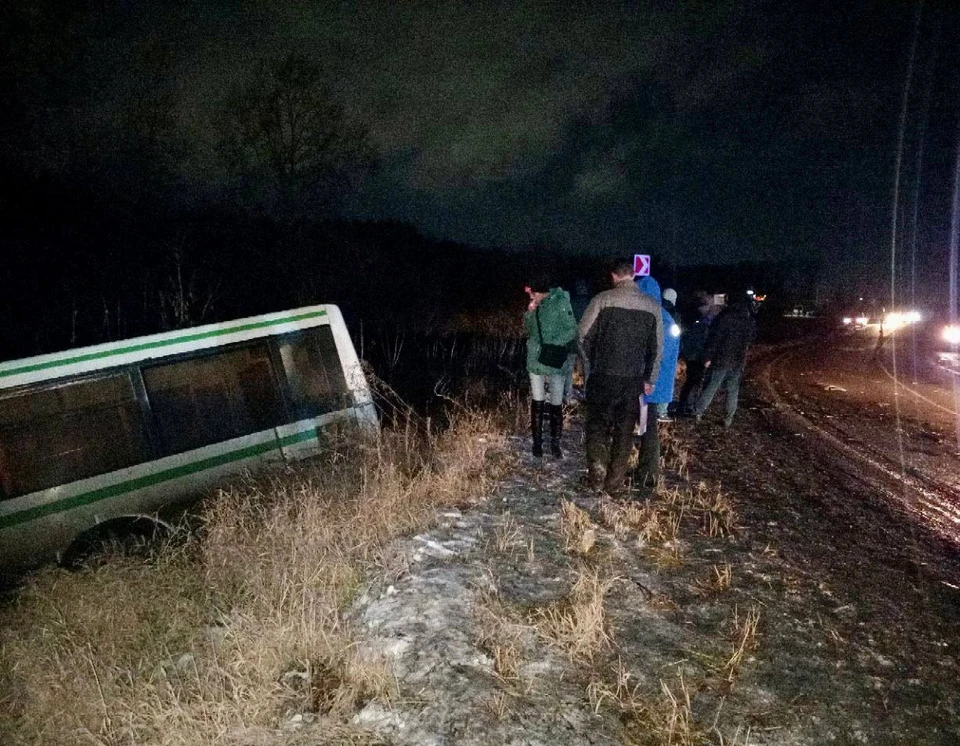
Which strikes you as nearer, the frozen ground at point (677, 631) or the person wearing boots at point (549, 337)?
the frozen ground at point (677, 631)

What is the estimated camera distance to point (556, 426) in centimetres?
638

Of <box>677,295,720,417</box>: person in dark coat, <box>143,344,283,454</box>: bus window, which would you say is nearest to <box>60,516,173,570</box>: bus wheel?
<box>143,344,283,454</box>: bus window

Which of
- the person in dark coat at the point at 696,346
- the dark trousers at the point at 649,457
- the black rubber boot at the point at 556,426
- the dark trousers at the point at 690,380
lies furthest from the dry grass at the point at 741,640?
the dark trousers at the point at 690,380

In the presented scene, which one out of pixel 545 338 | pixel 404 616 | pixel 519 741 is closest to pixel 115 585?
pixel 404 616

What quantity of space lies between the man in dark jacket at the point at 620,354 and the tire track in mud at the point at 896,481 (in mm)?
2596

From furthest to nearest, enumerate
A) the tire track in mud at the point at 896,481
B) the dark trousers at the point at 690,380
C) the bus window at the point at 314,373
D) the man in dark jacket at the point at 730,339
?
the dark trousers at the point at 690,380
the man in dark jacket at the point at 730,339
the bus window at the point at 314,373
the tire track in mud at the point at 896,481

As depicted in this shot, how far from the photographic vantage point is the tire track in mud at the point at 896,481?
203 inches

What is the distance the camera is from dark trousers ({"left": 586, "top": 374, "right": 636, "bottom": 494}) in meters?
4.95

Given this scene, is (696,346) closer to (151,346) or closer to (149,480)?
(151,346)

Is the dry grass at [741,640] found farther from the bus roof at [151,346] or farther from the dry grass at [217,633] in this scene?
the bus roof at [151,346]

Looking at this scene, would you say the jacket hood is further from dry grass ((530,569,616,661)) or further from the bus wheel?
the bus wheel

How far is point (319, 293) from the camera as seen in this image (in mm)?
23812

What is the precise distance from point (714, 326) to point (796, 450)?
1783 millimetres

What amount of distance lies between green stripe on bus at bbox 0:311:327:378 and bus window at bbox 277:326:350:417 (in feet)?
0.68
